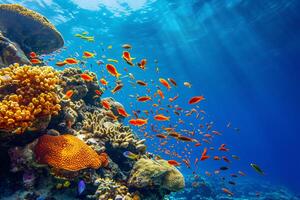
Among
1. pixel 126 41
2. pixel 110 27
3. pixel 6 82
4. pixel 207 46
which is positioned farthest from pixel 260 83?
pixel 6 82

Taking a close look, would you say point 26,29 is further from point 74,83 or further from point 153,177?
point 153,177

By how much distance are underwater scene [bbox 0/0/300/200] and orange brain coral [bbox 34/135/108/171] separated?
0.02 m

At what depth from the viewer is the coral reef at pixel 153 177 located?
633 centimetres

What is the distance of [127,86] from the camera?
8494 cm

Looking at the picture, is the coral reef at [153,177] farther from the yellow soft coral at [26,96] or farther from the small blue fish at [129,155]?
the yellow soft coral at [26,96]

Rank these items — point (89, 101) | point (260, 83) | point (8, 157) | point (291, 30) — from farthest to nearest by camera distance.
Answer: point (260, 83), point (291, 30), point (89, 101), point (8, 157)

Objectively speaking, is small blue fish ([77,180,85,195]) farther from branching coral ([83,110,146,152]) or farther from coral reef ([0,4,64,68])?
coral reef ([0,4,64,68])

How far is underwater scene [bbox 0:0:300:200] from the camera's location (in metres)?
4.84

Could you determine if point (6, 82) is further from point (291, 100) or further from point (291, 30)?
point (291, 100)

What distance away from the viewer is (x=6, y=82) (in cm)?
505

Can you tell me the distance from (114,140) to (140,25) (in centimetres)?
2862

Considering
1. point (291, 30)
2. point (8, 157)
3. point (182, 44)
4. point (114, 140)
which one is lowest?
point (8, 157)

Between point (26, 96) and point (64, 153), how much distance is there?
132 centimetres

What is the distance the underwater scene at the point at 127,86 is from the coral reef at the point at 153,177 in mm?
31
